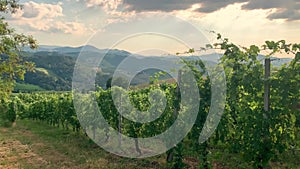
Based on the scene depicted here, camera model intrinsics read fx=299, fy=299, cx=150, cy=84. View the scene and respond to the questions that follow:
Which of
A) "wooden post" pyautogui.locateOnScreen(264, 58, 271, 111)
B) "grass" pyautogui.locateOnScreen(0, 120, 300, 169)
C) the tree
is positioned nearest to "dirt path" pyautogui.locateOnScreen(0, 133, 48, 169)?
"grass" pyautogui.locateOnScreen(0, 120, 300, 169)

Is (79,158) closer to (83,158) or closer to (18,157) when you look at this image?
(83,158)

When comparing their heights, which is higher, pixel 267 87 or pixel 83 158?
pixel 267 87

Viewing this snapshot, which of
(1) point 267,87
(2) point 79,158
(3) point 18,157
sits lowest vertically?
(3) point 18,157

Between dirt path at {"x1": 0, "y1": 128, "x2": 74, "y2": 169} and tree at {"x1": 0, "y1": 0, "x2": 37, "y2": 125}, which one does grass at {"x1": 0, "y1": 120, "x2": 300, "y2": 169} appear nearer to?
dirt path at {"x1": 0, "y1": 128, "x2": 74, "y2": 169}

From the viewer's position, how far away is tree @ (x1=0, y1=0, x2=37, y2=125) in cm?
1188

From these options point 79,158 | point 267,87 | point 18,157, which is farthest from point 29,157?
point 267,87

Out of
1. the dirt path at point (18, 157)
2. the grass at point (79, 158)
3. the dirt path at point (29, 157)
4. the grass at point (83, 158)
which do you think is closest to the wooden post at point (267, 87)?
the grass at point (83, 158)

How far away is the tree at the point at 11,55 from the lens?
11883mm

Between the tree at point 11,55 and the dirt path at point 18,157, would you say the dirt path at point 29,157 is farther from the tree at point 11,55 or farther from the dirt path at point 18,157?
the tree at point 11,55

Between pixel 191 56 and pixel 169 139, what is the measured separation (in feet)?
11.1

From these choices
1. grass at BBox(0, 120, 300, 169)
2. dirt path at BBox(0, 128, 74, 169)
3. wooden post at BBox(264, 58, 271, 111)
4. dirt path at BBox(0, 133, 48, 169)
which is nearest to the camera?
wooden post at BBox(264, 58, 271, 111)

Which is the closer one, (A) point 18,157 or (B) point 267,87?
(B) point 267,87

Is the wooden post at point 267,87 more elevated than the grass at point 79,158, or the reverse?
the wooden post at point 267,87

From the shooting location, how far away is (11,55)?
12.2 m
